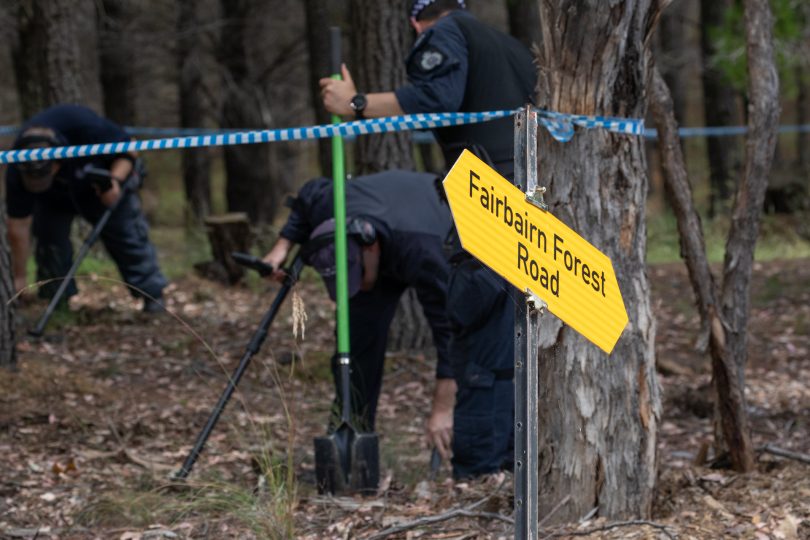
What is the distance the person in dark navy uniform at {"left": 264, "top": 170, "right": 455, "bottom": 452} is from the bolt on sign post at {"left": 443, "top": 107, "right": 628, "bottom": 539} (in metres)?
1.91

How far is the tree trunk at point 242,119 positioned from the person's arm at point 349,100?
9630mm

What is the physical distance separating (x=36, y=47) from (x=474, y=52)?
6.44m

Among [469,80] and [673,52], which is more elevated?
[673,52]

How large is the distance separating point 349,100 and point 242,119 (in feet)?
34.5

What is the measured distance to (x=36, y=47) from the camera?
9.71 m

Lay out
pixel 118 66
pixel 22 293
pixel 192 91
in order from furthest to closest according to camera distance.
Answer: pixel 118 66
pixel 192 91
pixel 22 293

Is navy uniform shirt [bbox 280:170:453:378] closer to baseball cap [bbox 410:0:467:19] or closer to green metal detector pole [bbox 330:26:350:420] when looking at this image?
green metal detector pole [bbox 330:26:350:420]

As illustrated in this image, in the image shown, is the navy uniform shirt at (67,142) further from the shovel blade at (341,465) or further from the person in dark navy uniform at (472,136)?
the shovel blade at (341,465)

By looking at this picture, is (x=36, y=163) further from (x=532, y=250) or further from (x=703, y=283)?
(x=532, y=250)

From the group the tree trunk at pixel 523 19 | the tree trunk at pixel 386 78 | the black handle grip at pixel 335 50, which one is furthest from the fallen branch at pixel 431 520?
the tree trunk at pixel 523 19

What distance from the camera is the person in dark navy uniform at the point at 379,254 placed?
14.6 feet

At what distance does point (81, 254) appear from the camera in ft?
23.7

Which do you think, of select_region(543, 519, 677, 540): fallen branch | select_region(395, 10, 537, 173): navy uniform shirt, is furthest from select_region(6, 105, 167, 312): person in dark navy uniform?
select_region(543, 519, 677, 540): fallen branch

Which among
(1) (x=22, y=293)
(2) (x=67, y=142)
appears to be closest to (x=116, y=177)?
(2) (x=67, y=142)
